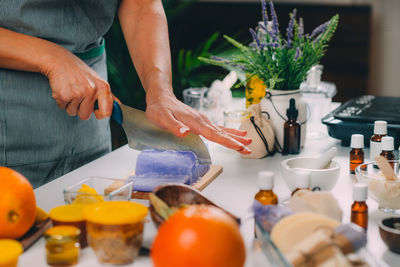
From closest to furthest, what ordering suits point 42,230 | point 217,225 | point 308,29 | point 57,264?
point 217,225
point 57,264
point 42,230
point 308,29

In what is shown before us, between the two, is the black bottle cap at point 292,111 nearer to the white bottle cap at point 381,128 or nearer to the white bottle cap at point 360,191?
the white bottle cap at point 381,128

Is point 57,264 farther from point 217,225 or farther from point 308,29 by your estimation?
point 308,29

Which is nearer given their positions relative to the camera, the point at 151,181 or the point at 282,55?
the point at 151,181

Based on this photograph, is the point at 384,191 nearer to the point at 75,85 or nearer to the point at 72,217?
the point at 72,217

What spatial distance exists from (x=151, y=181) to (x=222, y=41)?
2.93 m

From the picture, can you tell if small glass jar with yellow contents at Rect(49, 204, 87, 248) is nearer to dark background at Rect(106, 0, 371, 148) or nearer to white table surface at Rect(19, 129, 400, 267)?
white table surface at Rect(19, 129, 400, 267)

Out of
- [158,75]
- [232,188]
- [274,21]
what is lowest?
[232,188]

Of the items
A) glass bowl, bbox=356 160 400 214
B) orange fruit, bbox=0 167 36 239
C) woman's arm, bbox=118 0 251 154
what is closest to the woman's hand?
woman's arm, bbox=118 0 251 154

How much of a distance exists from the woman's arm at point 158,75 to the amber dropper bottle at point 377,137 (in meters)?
0.33

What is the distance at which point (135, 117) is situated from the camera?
1425 millimetres

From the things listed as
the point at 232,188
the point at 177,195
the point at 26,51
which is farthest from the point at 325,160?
the point at 26,51

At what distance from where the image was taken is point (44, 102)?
1561 mm

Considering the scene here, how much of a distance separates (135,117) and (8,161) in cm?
42

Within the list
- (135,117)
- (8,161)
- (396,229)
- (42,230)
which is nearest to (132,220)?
(42,230)
